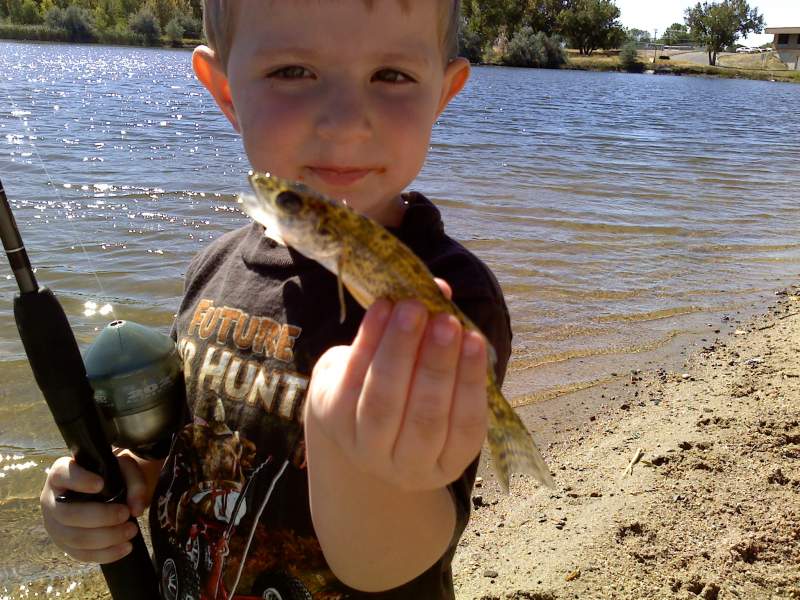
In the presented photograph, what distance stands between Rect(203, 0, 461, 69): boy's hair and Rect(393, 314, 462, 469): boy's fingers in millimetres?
1286

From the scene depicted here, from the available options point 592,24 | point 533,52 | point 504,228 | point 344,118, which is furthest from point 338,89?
point 592,24

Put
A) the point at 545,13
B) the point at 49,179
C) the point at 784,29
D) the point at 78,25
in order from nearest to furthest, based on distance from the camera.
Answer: the point at 49,179 → the point at 78,25 → the point at 784,29 → the point at 545,13

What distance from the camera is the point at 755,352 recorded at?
5.65 metres

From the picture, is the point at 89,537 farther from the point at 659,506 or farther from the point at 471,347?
the point at 659,506

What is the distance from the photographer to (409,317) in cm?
122

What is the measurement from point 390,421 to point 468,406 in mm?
158

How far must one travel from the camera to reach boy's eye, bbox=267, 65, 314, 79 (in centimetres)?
208

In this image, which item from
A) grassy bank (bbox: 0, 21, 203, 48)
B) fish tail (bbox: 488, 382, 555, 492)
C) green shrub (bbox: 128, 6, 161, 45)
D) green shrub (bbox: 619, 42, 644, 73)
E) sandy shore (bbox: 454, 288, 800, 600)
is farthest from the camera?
green shrub (bbox: 619, 42, 644, 73)

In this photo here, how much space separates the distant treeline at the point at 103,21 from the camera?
7738 centimetres

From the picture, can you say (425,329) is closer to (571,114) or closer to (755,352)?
(755,352)

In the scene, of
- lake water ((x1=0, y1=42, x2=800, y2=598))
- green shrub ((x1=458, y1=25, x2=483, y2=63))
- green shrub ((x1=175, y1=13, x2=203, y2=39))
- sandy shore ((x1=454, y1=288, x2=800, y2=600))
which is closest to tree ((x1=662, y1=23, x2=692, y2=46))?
green shrub ((x1=458, y1=25, x2=483, y2=63))

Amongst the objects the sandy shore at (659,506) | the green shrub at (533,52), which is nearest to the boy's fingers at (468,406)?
the sandy shore at (659,506)

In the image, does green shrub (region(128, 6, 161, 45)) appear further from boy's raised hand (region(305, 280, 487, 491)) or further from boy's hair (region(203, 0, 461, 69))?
boy's raised hand (region(305, 280, 487, 491))

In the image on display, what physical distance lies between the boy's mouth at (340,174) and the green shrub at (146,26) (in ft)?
304
